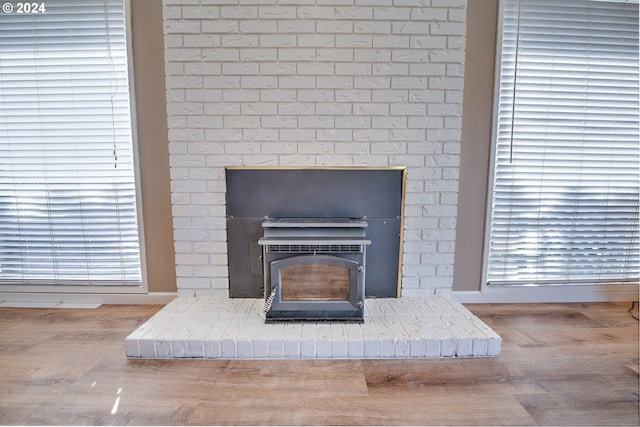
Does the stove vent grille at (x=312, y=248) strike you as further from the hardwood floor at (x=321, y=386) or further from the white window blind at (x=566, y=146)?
the white window blind at (x=566, y=146)

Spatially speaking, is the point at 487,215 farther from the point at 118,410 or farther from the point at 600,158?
the point at 118,410

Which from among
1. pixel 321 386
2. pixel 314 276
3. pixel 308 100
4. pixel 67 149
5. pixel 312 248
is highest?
pixel 308 100

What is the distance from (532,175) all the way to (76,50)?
3169 millimetres

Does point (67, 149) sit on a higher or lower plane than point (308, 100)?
lower

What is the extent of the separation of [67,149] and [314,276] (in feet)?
6.22

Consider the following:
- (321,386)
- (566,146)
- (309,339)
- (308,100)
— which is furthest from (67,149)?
(566,146)

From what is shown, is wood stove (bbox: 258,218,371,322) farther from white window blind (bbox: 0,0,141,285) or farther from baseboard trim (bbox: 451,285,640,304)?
white window blind (bbox: 0,0,141,285)

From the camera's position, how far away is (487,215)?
2393mm

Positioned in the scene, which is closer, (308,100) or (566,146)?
(308,100)

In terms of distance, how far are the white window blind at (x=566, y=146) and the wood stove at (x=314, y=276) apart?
115cm

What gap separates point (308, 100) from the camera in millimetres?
2184

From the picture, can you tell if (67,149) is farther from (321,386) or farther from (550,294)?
(550,294)

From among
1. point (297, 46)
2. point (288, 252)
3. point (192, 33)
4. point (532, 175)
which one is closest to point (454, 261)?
point (532, 175)

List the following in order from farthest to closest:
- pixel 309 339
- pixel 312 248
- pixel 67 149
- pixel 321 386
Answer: pixel 67 149 → pixel 312 248 → pixel 309 339 → pixel 321 386
